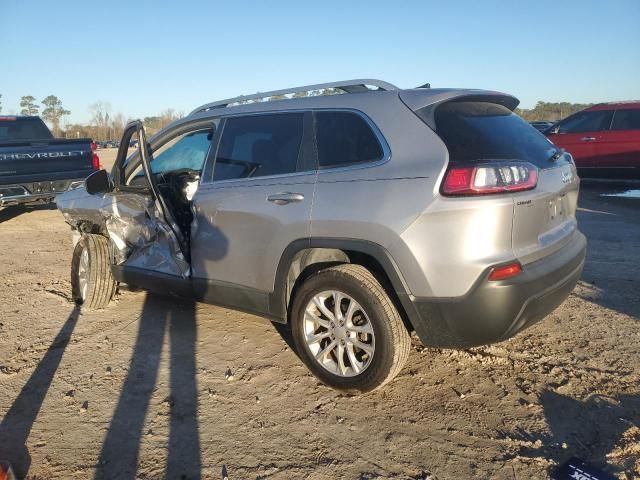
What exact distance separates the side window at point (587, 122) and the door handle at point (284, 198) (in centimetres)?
1058

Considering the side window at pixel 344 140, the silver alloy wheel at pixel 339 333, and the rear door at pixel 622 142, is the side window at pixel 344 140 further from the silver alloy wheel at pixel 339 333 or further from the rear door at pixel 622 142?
the rear door at pixel 622 142

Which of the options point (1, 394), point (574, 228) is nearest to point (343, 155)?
point (574, 228)

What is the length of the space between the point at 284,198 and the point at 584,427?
2184mm

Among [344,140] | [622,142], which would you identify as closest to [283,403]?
[344,140]

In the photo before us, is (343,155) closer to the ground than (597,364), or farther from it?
farther from it

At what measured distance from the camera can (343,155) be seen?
10.2ft

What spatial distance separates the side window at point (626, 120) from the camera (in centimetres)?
1089

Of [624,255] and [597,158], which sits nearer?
[624,255]

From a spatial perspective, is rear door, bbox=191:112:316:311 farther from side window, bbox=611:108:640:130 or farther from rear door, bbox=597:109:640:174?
side window, bbox=611:108:640:130

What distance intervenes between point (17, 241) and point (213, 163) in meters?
5.88

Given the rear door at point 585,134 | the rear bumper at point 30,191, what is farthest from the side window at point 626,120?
the rear bumper at point 30,191

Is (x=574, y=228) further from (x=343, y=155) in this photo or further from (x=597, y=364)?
(x=343, y=155)

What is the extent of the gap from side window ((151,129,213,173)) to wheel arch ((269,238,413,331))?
1.53 m

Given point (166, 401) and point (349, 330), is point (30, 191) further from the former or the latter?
point (349, 330)
